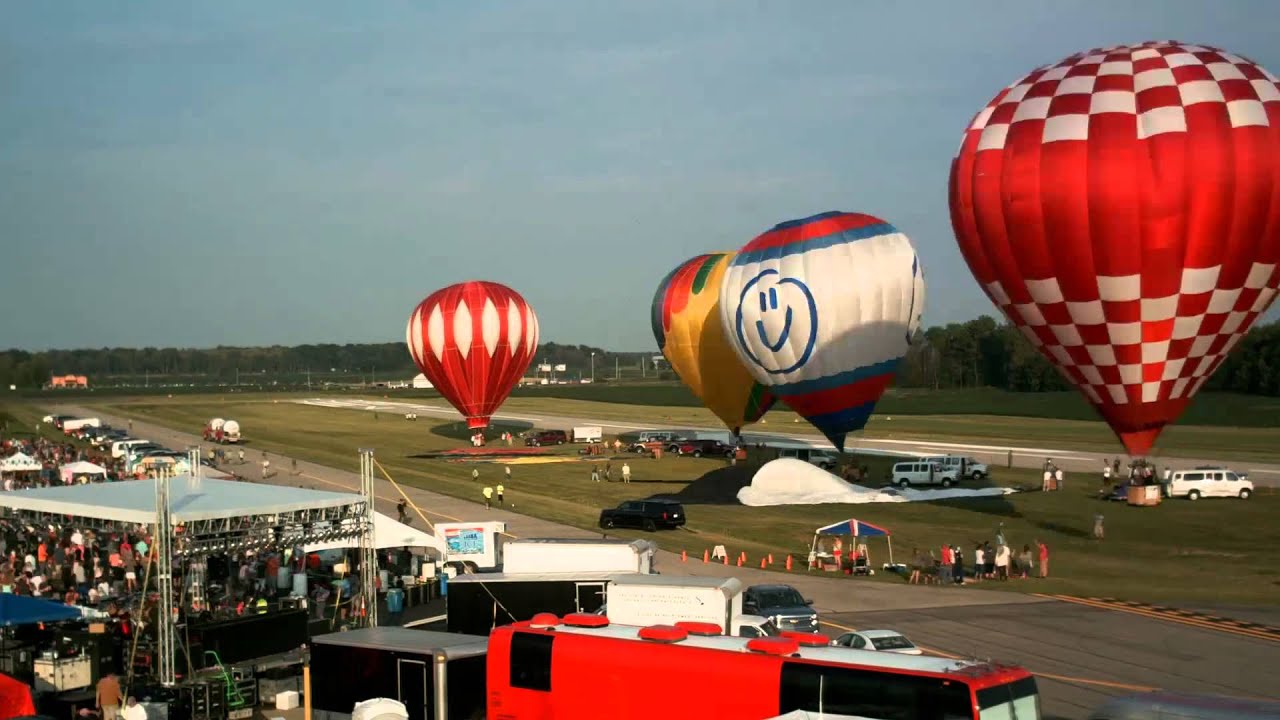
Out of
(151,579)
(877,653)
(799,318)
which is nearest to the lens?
(877,653)

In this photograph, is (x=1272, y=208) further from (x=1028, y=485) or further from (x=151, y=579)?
(x=151, y=579)

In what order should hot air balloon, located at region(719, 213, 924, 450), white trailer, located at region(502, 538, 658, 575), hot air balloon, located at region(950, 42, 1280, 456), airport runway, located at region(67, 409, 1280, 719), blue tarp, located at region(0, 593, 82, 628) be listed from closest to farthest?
1. airport runway, located at region(67, 409, 1280, 719)
2. blue tarp, located at region(0, 593, 82, 628)
3. white trailer, located at region(502, 538, 658, 575)
4. hot air balloon, located at region(950, 42, 1280, 456)
5. hot air balloon, located at region(719, 213, 924, 450)

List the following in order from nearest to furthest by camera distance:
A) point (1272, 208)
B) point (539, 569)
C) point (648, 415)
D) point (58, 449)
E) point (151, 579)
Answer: point (539, 569) < point (151, 579) < point (1272, 208) < point (58, 449) < point (648, 415)

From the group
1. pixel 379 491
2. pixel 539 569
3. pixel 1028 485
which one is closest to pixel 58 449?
pixel 379 491

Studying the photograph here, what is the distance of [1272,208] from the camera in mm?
33281

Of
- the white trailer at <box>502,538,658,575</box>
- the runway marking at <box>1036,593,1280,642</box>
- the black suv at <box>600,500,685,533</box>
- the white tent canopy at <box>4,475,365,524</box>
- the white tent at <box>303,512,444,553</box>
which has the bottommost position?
the runway marking at <box>1036,593,1280,642</box>

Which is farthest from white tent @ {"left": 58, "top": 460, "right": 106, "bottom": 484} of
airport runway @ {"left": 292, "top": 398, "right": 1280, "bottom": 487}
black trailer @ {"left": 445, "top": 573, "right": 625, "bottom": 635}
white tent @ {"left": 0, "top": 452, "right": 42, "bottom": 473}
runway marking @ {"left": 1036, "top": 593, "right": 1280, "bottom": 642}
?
runway marking @ {"left": 1036, "top": 593, "right": 1280, "bottom": 642}

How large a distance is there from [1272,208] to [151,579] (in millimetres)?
27627

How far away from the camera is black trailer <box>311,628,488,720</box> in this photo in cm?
1745

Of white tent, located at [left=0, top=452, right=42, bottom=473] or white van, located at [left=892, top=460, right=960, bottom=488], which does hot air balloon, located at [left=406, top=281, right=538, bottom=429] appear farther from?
white van, located at [left=892, top=460, right=960, bottom=488]

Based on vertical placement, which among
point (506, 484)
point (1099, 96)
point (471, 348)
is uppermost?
point (1099, 96)

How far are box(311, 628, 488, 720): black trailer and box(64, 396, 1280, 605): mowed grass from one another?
1724cm

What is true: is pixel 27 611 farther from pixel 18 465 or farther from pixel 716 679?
pixel 18 465

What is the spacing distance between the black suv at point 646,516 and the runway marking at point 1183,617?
45.1 ft
